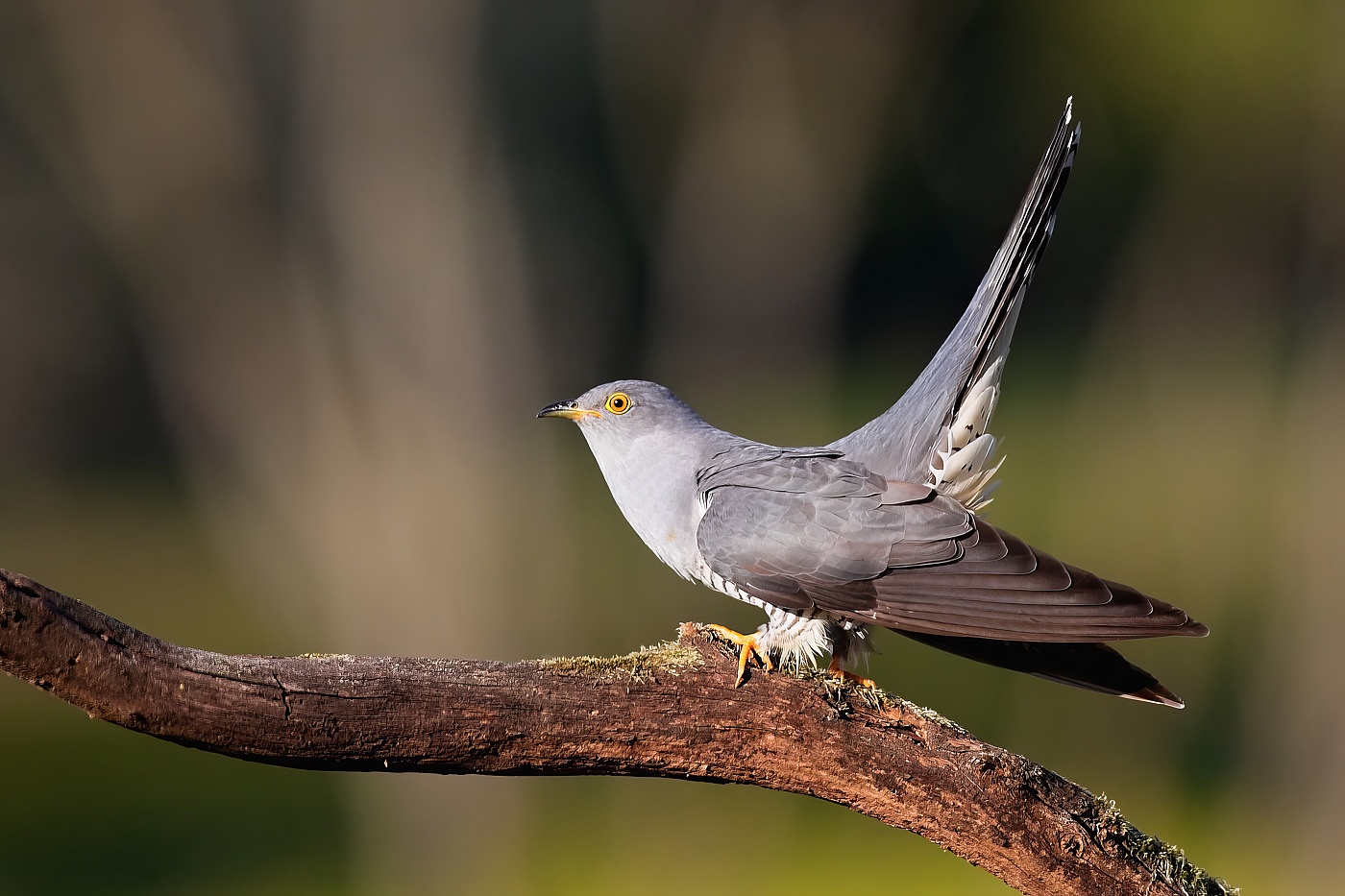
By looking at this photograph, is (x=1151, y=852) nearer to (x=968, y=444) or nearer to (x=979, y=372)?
(x=968, y=444)

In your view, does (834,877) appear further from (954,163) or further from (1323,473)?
(954,163)

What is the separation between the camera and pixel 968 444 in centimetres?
271

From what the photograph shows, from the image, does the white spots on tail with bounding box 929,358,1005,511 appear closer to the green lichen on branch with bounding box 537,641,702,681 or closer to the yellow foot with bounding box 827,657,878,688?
the yellow foot with bounding box 827,657,878,688

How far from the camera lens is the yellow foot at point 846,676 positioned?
8.13ft

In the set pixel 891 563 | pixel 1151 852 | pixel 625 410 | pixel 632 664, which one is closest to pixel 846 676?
pixel 891 563

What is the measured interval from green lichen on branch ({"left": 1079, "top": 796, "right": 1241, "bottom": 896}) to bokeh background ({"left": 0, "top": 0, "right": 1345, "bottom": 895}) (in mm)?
3594

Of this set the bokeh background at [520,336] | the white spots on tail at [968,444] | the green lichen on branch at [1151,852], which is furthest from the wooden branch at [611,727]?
the bokeh background at [520,336]

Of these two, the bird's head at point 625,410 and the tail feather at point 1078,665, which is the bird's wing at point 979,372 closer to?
the tail feather at point 1078,665

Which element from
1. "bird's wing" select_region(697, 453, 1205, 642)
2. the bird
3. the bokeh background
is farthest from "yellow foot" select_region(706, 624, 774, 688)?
the bokeh background

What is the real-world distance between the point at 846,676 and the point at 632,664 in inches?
26.1

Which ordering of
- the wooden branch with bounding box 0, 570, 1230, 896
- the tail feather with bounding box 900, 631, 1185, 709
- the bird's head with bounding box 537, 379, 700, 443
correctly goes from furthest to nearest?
the bird's head with bounding box 537, 379, 700, 443 < the tail feather with bounding box 900, 631, 1185, 709 < the wooden branch with bounding box 0, 570, 1230, 896

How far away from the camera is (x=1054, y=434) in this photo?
18469 millimetres

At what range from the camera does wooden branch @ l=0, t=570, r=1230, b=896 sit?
176 centimetres

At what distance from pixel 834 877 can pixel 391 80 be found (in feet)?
16.8
